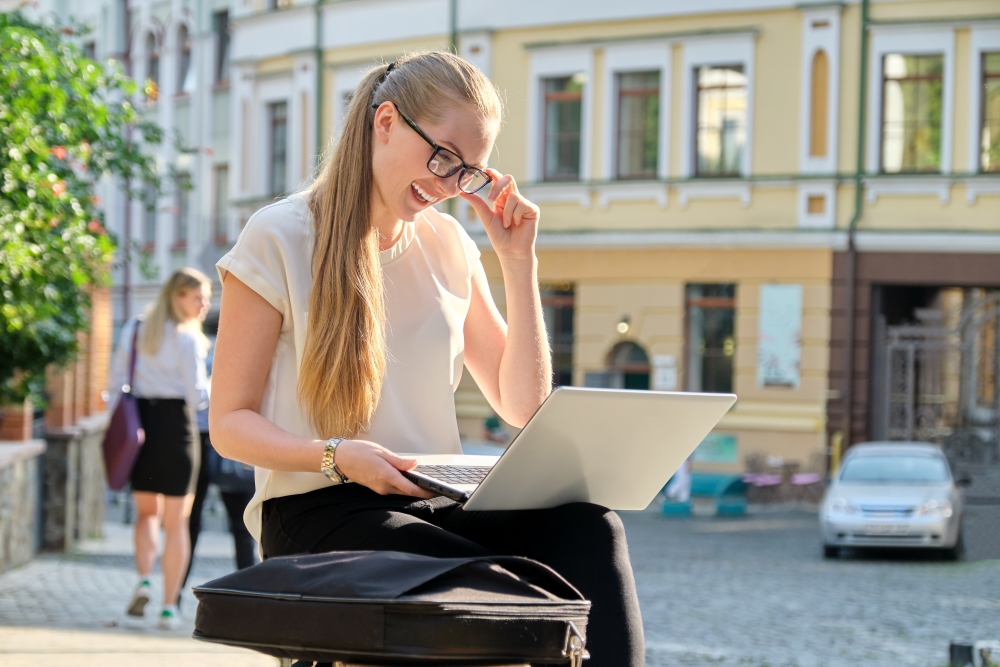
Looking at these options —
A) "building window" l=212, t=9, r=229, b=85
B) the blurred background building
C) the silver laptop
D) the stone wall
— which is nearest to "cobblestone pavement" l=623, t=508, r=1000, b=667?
the stone wall

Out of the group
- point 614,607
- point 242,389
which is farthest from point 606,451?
point 242,389

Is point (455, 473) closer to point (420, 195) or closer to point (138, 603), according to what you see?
point (420, 195)

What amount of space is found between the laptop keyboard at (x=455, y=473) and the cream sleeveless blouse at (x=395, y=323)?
0.72 feet

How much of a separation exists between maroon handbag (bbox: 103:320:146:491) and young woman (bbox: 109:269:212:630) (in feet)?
0.13

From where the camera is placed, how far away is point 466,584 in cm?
226

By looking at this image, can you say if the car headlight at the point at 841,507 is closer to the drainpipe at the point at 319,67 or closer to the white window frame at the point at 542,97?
the white window frame at the point at 542,97

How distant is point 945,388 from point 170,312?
56.0ft

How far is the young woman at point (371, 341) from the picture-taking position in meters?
2.71

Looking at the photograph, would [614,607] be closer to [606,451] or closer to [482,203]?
[606,451]

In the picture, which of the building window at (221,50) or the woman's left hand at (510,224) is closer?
the woman's left hand at (510,224)

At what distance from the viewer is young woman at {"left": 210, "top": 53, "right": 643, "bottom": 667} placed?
2.71 metres

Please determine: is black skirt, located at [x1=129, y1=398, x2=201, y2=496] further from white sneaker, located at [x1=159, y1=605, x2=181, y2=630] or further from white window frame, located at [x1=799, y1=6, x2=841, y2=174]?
white window frame, located at [x1=799, y1=6, x2=841, y2=174]

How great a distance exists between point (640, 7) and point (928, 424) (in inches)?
321

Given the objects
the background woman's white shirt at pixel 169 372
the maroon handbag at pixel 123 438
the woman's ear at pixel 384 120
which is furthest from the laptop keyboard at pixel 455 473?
the background woman's white shirt at pixel 169 372
